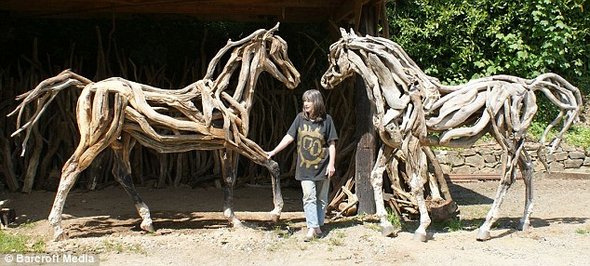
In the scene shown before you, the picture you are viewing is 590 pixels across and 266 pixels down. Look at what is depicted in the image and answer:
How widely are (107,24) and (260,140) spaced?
313 cm

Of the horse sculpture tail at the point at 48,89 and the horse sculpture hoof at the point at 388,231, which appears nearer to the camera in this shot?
the horse sculpture tail at the point at 48,89

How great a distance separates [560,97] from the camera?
20.3 ft

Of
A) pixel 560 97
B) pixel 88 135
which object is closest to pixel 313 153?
pixel 88 135

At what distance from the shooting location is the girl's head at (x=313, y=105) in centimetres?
573

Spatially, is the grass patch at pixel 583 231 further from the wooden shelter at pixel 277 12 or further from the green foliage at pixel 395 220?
the wooden shelter at pixel 277 12

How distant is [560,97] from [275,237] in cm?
352

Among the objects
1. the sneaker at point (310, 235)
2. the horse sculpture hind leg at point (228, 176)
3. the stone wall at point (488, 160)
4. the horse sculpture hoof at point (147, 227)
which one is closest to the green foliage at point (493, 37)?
the stone wall at point (488, 160)

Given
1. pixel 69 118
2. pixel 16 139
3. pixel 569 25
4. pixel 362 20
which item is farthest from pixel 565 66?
pixel 16 139

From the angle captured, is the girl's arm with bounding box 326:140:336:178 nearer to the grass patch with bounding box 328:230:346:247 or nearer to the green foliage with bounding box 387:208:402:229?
the grass patch with bounding box 328:230:346:247

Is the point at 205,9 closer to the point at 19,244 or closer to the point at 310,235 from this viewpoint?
the point at 310,235

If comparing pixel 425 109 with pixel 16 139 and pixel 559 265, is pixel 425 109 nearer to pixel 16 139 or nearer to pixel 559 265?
pixel 559 265

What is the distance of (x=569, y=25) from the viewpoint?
37.6 ft

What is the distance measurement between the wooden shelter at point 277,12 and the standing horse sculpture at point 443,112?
88 cm

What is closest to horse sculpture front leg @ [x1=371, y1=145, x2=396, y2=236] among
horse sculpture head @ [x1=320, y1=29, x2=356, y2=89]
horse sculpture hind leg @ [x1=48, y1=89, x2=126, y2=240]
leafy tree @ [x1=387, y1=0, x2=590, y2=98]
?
horse sculpture head @ [x1=320, y1=29, x2=356, y2=89]
